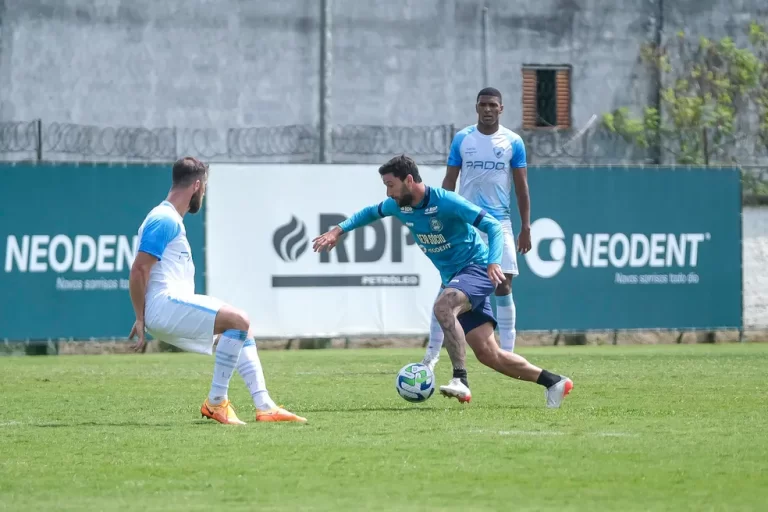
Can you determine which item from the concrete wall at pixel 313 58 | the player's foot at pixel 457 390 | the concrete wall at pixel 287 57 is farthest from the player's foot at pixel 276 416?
the concrete wall at pixel 287 57

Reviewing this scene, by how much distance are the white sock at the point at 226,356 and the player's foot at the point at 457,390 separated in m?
1.75

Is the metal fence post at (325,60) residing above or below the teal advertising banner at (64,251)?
above

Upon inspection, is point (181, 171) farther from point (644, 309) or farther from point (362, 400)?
point (644, 309)

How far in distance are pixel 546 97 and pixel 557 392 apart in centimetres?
1900

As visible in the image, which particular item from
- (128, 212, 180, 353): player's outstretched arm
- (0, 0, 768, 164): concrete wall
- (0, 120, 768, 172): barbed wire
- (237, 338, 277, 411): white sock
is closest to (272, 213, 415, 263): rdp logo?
(0, 120, 768, 172): barbed wire

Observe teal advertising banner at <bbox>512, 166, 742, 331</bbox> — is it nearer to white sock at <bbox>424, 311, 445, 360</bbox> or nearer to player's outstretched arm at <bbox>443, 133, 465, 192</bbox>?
player's outstretched arm at <bbox>443, 133, 465, 192</bbox>

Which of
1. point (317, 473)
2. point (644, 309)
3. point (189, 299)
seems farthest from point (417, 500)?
point (644, 309)

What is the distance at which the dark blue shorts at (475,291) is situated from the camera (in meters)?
10.1

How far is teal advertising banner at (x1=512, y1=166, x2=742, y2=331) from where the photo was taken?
64.4ft

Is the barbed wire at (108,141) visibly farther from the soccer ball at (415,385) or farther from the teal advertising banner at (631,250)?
the soccer ball at (415,385)

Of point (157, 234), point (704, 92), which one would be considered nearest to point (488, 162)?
point (157, 234)

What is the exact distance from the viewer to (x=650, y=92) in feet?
94.5

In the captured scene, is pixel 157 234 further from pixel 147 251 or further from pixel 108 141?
pixel 108 141

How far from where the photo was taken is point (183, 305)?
29.4 ft
